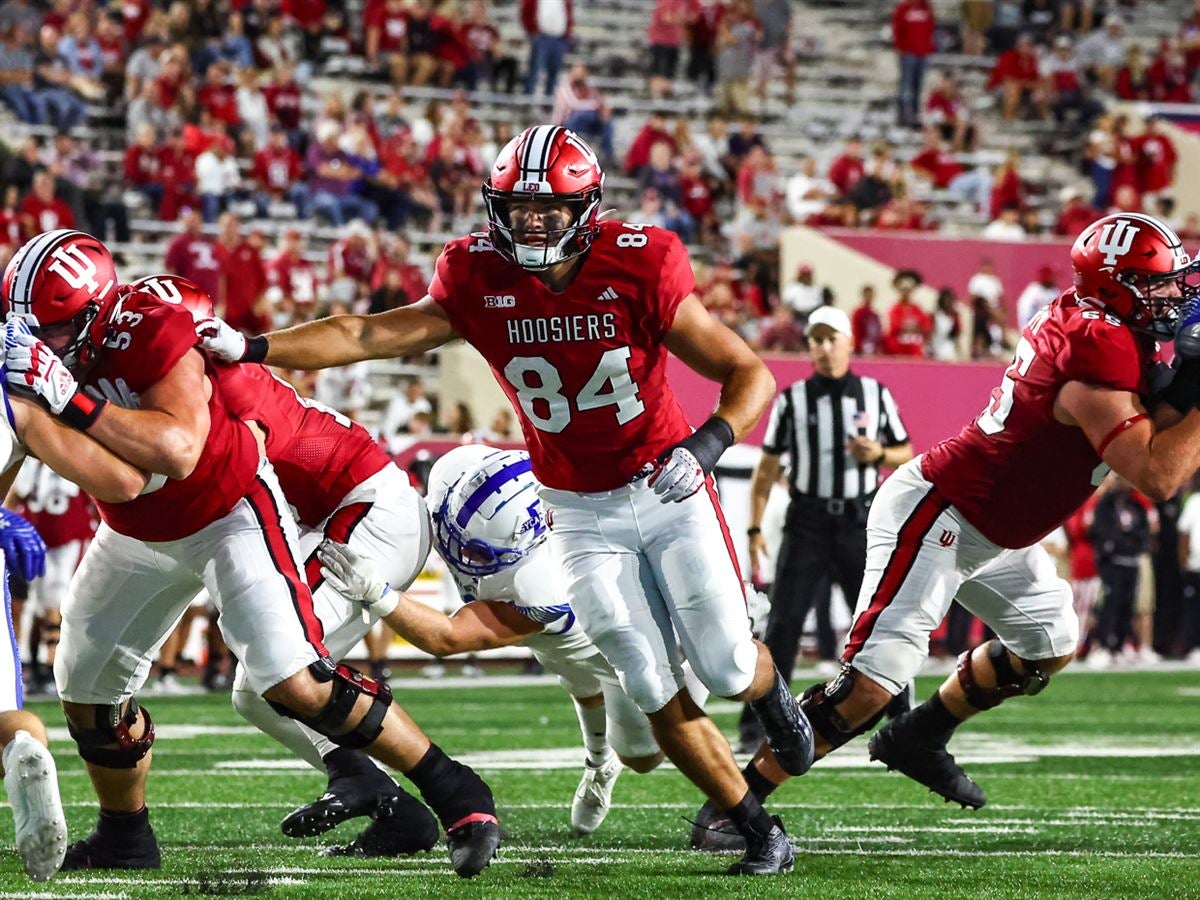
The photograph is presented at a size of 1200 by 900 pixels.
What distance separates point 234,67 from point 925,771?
11.6 meters

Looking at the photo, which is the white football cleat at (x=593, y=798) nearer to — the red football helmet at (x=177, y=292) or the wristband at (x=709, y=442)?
the wristband at (x=709, y=442)

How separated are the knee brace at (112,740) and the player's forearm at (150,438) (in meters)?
0.72

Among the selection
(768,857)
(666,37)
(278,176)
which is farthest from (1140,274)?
(666,37)

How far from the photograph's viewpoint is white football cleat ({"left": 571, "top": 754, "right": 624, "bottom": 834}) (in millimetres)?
5402

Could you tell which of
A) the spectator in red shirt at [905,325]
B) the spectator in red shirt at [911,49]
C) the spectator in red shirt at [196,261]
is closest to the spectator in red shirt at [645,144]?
the spectator in red shirt at [911,49]

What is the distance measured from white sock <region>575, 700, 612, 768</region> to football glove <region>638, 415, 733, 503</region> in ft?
3.88

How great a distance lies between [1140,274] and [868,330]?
388 inches

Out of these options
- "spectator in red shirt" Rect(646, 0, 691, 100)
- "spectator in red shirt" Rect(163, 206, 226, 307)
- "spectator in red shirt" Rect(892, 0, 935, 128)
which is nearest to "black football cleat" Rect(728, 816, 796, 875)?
"spectator in red shirt" Rect(163, 206, 226, 307)

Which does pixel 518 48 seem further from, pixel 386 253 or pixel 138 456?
pixel 138 456

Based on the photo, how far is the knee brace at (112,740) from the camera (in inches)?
187

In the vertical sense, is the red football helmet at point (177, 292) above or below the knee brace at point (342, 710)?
above

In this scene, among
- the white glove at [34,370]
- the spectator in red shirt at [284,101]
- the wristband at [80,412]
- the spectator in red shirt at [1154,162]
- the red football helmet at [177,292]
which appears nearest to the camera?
the white glove at [34,370]

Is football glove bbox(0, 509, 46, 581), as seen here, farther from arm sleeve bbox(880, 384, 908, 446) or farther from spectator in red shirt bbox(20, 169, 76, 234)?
spectator in red shirt bbox(20, 169, 76, 234)

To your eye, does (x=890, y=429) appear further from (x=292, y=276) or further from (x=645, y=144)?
(x=645, y=144)
